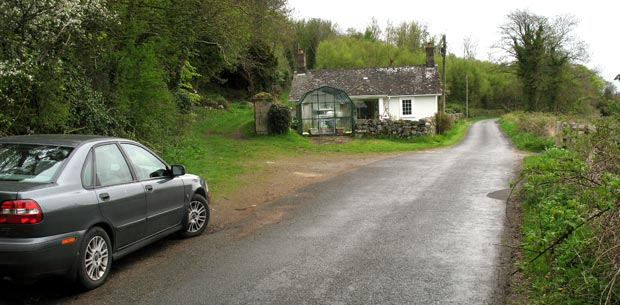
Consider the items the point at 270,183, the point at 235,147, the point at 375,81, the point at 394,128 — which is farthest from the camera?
the point at 375,81

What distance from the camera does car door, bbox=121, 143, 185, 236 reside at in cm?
662

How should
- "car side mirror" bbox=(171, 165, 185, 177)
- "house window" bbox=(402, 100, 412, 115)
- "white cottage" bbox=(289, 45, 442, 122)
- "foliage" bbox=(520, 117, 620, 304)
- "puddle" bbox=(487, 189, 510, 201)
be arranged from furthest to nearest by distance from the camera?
"house window" bbox=(402, 100, 412, 115) → "white cottage" bbox=(289, 45, 442, 122) → "puddle" bbox=(487, 189, 510, 201) → "car side mirror" bbox=(171, 165, 185, 177) → "foliage" bbox=(520, 117, 620, 304)

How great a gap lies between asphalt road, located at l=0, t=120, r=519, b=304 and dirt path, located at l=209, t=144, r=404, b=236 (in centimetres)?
28

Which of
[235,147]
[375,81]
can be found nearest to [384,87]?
[375,81]

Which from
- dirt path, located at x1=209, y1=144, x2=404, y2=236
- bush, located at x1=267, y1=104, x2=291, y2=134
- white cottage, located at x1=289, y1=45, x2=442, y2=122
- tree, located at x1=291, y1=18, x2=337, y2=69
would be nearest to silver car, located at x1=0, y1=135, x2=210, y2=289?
dirt path, located at x1=209, y1=144, x2=404, y2=236

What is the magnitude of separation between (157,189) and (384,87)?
3571 cm

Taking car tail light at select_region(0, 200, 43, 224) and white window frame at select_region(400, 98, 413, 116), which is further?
white window frame at select_region(400, 98, 413, 116)

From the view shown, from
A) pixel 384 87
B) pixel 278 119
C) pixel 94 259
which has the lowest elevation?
pixel 94 259

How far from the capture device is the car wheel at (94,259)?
527cm

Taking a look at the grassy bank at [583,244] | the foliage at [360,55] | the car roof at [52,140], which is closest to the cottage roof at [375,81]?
the foliage at [360,55]

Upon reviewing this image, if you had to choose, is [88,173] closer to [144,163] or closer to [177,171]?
[144,163]

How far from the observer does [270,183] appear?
14016mm

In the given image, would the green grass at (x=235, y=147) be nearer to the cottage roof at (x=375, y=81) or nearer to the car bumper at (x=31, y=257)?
the cottage roof at (x=375, y=81)

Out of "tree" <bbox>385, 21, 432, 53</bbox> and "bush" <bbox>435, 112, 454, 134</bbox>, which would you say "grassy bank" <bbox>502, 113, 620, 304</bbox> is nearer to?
"bush" <bbox>435, 112, 454, 134</bbox>
